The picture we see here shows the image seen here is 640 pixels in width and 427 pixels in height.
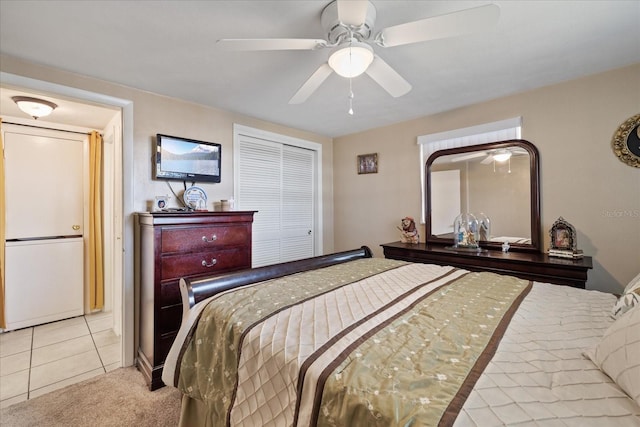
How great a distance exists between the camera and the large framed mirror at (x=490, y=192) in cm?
255

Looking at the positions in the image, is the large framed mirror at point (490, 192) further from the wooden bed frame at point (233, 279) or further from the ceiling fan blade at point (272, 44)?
the ceiling fan blade at point (272, 44)

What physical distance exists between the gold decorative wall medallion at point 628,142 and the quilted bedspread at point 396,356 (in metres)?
1.43

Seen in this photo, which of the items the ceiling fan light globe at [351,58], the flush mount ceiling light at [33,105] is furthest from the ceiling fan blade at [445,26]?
the flush mount ceiling light at [33,105]

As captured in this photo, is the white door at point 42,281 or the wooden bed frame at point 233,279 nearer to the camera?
the wooden bed frame at point 233,279

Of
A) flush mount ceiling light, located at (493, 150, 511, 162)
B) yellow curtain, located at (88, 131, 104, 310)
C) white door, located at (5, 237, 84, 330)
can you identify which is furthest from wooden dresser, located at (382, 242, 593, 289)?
white door, located at (5, 237, 84, 330)

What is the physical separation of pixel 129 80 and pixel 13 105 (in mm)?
1424

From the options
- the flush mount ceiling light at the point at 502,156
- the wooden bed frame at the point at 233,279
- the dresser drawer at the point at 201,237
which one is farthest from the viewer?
the flush mount ceiling light at the point at 502,156

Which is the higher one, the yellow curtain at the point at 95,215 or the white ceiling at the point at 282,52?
the white ceiling at the point at 282,52

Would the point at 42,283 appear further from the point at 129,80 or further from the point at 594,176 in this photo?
the point at 594,176

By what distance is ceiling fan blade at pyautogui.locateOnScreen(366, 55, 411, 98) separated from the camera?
60.3 inches

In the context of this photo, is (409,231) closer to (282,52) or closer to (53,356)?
(282,52)

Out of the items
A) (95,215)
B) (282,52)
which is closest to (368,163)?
(282,52)

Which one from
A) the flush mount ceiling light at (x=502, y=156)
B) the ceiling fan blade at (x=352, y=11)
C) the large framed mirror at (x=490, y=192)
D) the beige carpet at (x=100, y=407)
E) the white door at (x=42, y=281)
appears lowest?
the beige carpet at (x=100, y=407)

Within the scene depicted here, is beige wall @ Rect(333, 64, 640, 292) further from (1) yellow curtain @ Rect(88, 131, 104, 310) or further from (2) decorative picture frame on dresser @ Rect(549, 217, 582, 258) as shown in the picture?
(1) yellow curtain @ Rect(88, 131, 104, 310)
